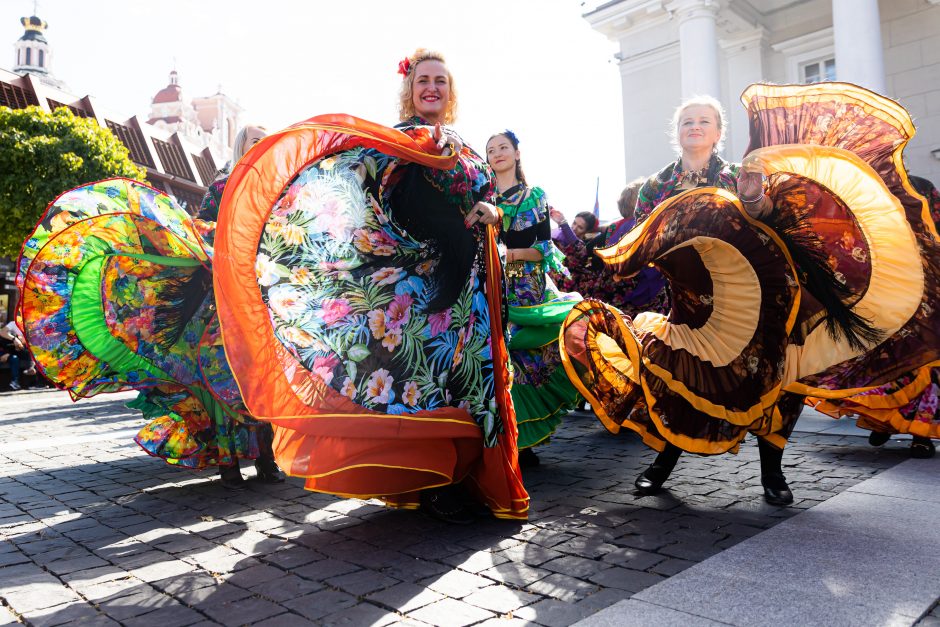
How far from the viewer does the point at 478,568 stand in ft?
8.08

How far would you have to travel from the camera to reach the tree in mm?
18016

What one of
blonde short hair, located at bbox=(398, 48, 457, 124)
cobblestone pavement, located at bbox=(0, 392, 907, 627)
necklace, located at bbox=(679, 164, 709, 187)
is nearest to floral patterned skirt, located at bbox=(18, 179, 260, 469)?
cobblestone pavement, located at bbox=(0, 392, 907, 627)

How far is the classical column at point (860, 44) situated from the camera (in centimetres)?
1146

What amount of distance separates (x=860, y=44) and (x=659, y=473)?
11237 millimetres

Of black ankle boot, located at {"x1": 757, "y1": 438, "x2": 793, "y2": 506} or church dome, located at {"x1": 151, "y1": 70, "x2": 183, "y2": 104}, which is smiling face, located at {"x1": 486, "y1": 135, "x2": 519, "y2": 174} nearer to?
black ankle boot, located at {"x1": 757, "y1": 438, "x2": 793, "y2": 506}

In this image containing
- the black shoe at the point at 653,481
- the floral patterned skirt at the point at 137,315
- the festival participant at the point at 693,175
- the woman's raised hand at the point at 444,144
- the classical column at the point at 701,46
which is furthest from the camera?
the classical column at the point at 701,46

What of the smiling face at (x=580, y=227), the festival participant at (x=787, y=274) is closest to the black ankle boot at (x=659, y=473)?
the festival participant at (x=787, y=274)

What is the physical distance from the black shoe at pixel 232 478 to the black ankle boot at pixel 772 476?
112 inches

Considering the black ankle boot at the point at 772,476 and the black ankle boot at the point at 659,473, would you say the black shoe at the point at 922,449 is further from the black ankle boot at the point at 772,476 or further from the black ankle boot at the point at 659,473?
the black ankle boot at the point at 659,473

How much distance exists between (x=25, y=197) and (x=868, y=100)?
66.8ft

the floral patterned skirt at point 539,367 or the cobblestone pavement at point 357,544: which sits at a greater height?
the floral patterned skirt at point 539,367

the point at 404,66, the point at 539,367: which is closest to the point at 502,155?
the point at 404,66

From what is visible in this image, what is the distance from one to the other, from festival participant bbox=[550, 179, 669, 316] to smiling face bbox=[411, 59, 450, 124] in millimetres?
2018

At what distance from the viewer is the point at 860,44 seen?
11602 millimetres
